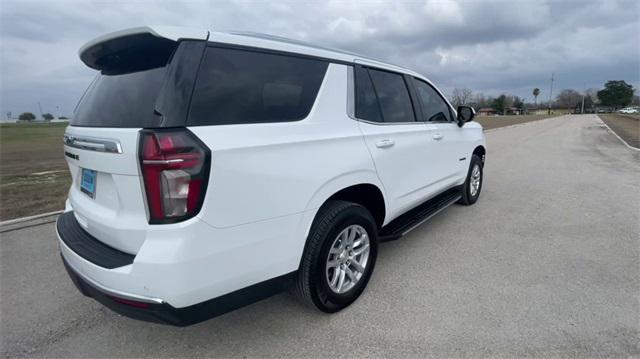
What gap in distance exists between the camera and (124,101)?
1.97 metres

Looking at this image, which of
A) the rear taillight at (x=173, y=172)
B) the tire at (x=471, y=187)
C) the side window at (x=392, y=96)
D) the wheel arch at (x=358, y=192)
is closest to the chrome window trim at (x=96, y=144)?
the rear taillight at (x=173, y=172)

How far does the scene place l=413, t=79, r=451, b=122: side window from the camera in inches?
152

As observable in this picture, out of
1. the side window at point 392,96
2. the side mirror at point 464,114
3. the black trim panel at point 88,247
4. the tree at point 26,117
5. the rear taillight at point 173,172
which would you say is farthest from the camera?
the tree at point 26,117

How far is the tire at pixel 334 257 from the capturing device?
7.62 ft

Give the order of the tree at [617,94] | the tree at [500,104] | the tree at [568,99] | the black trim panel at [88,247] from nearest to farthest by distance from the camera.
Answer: the black trim panel at [88,247]
the tree at [500,104]
the tree at [617,94]
the tree at [568,99]

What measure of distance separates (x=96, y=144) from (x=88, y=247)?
652 millimetres

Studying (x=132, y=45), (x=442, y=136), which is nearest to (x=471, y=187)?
(x=442, y=136)

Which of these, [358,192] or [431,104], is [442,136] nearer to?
[431,104]

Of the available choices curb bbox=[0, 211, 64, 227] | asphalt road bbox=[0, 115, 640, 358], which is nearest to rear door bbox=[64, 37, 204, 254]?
asphalt road bbox=[0, 115, 640, 358]

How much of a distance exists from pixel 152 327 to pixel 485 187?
20.1 feet

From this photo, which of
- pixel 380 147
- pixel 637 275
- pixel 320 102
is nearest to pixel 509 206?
pixel 637 275

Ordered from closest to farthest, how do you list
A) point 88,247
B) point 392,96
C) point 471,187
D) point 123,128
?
1. point 123,128
2. point 88,247
3. point 392,96
4. point 471,187

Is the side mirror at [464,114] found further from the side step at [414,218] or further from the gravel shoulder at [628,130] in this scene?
the gravel shoulder at [628,130]

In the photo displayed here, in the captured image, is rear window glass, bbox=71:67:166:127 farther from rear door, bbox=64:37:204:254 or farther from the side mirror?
the side mirror
